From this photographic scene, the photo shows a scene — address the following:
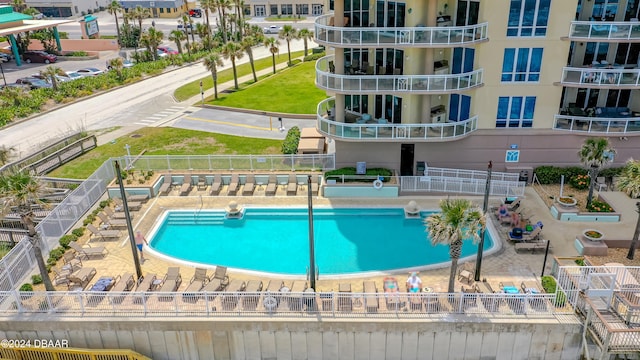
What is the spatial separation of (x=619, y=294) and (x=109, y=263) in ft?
70.9

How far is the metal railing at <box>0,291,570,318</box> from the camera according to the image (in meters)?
18.5

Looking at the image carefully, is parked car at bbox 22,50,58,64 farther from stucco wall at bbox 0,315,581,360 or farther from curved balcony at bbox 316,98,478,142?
stucco wall at bbox 0,315,581,360

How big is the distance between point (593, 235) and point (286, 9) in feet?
300

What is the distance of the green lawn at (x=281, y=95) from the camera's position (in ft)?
152

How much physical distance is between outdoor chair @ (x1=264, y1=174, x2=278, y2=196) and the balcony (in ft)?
58.8

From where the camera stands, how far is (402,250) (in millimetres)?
24000

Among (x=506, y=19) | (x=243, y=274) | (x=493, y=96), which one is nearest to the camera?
(x=243, y=274)

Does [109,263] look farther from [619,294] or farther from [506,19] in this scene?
[506,19]

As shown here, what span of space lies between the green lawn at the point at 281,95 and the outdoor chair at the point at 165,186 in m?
17.2

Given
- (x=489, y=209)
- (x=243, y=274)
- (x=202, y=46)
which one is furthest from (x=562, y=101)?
(x=202, y=46)

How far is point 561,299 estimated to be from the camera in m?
18.7

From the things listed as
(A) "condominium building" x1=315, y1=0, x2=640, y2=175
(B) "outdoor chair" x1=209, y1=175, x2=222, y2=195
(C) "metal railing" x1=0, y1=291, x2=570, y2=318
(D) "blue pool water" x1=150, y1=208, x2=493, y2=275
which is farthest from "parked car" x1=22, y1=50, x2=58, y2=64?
(C) "metal railing" x1=0, y1=291, x2=570, y2=318

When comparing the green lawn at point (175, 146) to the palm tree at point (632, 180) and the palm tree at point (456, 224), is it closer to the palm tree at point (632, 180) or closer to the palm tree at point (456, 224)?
the palm tree at point (456, 224)

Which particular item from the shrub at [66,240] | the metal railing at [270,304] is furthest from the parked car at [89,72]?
the metal railing at [270,304]
